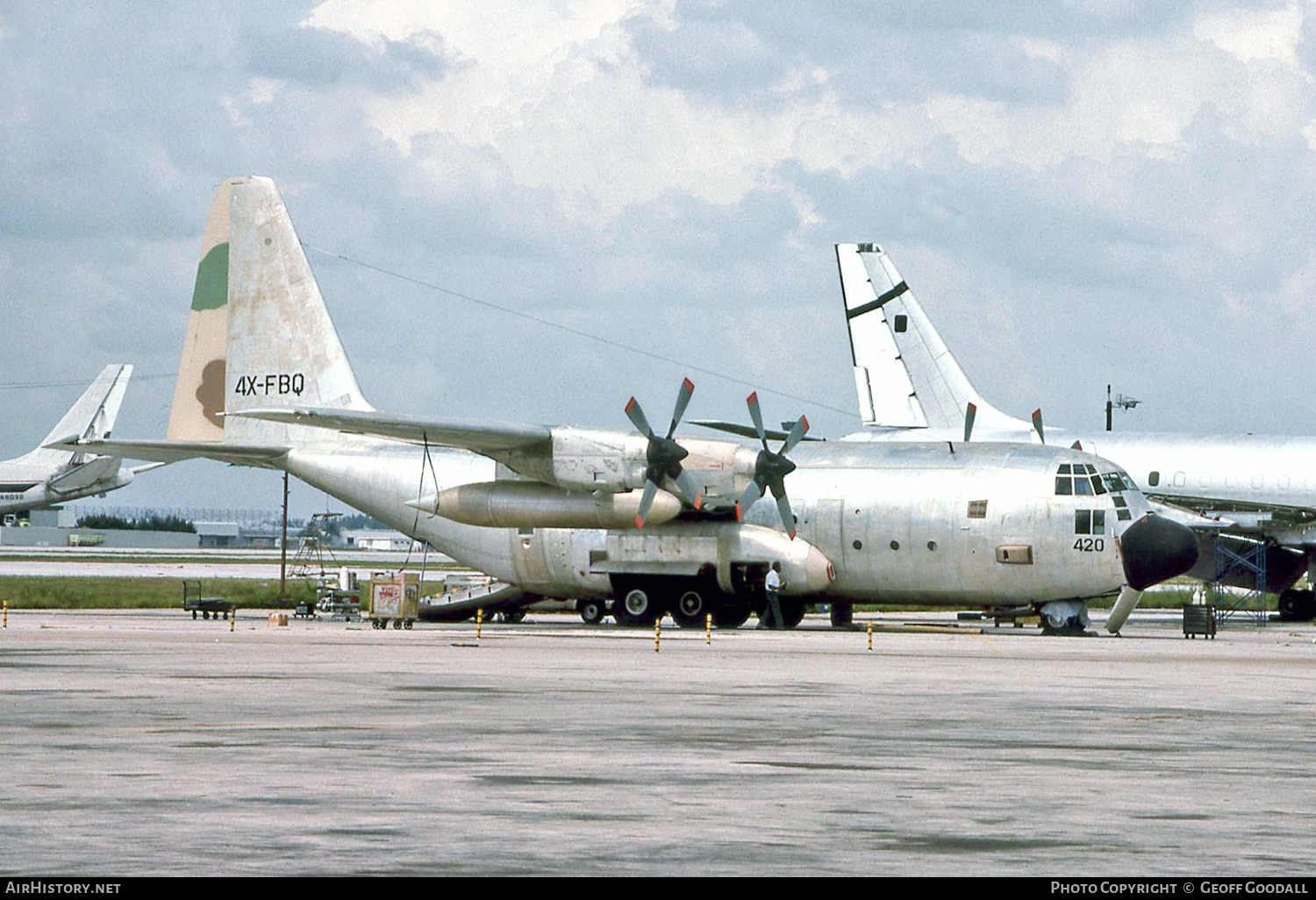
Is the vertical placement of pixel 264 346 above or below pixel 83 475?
below

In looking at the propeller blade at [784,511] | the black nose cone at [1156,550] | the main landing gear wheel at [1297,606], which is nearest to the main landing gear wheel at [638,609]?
the propeller blade at [784,511]

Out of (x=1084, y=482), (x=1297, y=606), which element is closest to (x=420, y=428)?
(x=1084, y=482)

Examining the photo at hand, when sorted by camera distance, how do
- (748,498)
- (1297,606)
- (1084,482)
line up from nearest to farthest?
(1084,482) < (748,498) < (1297,606)

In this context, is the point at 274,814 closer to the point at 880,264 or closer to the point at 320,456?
the point at 320,456

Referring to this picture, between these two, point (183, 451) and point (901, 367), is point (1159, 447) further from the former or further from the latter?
point (183, 451)

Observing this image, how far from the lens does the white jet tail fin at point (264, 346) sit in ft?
149

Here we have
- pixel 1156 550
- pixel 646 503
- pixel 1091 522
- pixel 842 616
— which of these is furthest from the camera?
pixel 842 616

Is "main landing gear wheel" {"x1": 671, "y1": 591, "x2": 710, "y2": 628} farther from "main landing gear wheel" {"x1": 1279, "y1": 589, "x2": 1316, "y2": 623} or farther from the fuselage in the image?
"main landing gear wheel" {"x1": 1279, "y1": 589, "x2": 1316, "y2": 623}

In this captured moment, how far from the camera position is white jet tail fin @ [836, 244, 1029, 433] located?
5406cm

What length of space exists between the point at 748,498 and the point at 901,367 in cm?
1672

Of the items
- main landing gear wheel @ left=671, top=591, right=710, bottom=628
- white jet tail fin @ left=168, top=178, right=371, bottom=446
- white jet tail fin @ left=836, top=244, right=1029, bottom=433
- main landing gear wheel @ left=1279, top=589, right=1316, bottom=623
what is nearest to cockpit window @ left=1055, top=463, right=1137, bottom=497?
main landing gear wheel @ left=671, top=591, right=710, bottom=628

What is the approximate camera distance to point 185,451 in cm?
4306

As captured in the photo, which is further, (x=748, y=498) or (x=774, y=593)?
(x=774, y=593)
